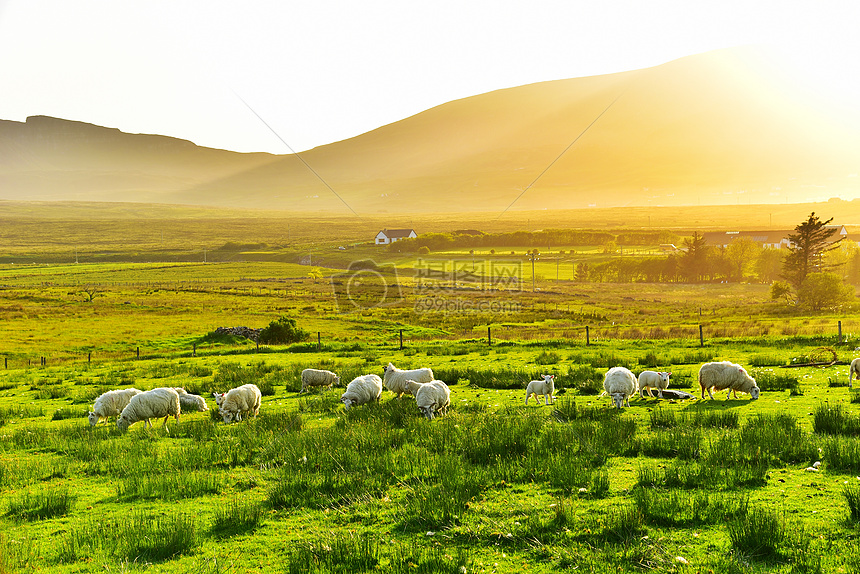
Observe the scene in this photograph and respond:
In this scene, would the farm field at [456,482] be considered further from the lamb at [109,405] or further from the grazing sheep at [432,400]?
the lamb at [109,405]

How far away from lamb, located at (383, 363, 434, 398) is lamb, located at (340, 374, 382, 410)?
44 cm

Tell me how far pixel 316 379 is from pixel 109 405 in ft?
20.8

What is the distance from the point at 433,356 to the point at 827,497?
20.9 m

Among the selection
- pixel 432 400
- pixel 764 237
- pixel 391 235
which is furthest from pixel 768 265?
pixel 432 400

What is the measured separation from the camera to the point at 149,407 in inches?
574

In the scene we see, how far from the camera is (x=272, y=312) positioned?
63.0 m

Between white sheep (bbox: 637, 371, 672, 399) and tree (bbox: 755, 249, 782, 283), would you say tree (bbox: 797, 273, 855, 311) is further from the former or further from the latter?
tree (bbox: 755, 249, 782, 283)

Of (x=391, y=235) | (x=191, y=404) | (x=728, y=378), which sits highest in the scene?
(x=391, y=235)

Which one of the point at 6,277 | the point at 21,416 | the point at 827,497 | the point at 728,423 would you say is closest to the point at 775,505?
the point at 827,497

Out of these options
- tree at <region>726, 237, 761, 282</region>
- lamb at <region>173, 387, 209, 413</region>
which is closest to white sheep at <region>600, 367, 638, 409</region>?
lamb at <region>173, 387, 209, 413</region>

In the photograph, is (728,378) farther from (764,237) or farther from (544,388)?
(764,237)

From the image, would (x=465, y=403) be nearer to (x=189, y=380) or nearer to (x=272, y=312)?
(x=189, y=380)

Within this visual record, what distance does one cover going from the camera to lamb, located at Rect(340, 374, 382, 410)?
51.0 feet

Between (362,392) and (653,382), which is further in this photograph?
(362,392)
